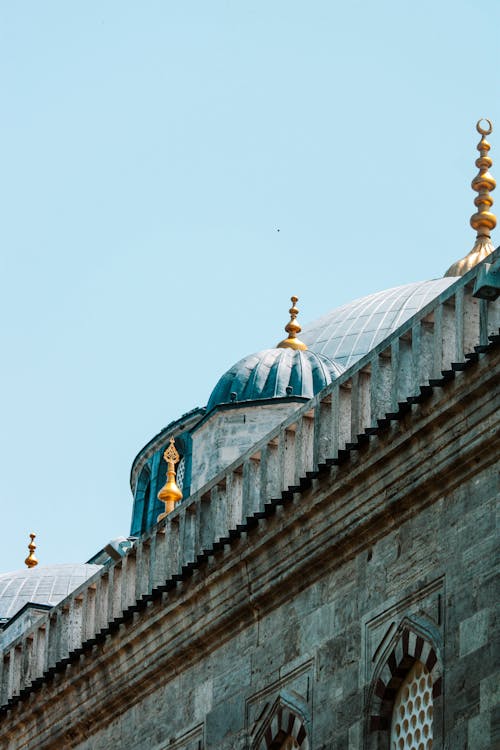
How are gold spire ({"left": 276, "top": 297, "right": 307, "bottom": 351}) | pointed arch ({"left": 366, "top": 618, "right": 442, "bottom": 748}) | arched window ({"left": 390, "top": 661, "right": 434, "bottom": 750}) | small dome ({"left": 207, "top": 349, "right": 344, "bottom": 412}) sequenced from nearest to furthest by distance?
arched window ({"left": 390, "top": 661, "right": 434, "bottom": 750}), pointed arch ({"left": 366, "top": 618, "right": 442, "bottom": 748}), small dome ({"left": 207, "top": 349, "right": 344, "bottom": 412}), gold spire ({"left": 276, "top": 297, "right": 307, "bottom": 351})

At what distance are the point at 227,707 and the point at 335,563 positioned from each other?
199cm

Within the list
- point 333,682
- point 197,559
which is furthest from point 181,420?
point 333,682

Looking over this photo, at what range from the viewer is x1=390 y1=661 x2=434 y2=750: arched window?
16.8m

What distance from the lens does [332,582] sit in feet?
59.7

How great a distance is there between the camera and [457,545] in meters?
16.6

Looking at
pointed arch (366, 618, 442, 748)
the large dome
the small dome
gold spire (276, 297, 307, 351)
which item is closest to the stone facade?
pointed arch (366, 618, 442, 748)

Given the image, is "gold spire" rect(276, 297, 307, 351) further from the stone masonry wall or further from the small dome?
the stone masonry wall

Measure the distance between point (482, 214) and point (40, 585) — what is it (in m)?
9.73

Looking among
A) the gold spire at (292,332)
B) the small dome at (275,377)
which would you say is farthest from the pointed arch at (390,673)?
the gold spire at (292,332)

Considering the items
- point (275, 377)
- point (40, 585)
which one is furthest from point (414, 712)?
point (40, 585)

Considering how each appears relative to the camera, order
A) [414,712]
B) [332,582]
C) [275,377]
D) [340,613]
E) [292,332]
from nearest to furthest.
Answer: [414,712] < [340,613] < [332,582] < [275,377] < [292,332]

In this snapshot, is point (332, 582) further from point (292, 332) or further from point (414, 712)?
point (292, 332)

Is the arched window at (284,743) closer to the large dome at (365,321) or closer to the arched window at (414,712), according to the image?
the arched window at (414,712)

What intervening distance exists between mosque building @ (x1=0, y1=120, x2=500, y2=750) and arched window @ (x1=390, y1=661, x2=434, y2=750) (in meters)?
0.02
